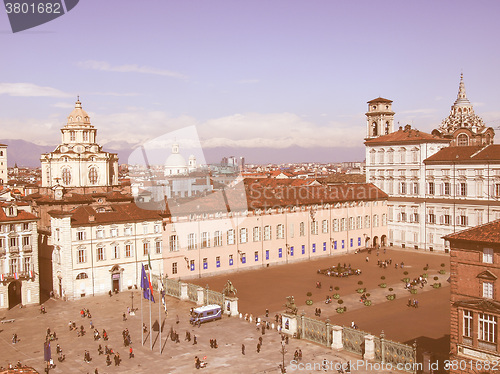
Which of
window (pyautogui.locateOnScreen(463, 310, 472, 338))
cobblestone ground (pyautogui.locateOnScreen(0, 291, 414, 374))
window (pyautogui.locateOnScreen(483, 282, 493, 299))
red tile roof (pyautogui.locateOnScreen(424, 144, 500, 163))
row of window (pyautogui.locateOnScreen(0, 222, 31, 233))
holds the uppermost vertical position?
red tile roof (pyautogui.locateOnScreen(424, 144, 500, 163))

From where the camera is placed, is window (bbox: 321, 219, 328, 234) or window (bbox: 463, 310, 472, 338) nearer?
window (bbox: 463, 310, 472, 338)

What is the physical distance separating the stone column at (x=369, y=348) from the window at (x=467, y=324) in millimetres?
7768

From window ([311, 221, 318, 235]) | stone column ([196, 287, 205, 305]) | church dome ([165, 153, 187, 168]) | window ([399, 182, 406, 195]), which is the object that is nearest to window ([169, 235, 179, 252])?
stone column ([196, 287, 205, 305])

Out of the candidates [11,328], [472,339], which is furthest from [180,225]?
[472,339]

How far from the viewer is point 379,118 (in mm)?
100188

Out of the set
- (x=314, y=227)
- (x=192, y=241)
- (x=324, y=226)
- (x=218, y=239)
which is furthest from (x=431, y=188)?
(x=192, y=241)

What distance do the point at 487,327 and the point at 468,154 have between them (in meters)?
55.4

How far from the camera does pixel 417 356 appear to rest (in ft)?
123

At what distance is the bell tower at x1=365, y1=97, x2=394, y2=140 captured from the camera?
329 ft

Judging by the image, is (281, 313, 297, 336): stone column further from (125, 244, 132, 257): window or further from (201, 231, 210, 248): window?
(201, 231, 210, 248): window

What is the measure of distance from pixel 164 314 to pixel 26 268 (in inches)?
639

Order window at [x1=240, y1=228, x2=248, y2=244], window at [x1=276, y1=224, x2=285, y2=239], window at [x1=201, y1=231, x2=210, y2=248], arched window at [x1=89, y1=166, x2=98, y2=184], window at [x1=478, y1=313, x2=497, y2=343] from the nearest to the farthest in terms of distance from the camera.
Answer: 1. window at [x1=478, y1=313, x2=497, y2=343]
2. window at [x1=201, y1=231, x2=210, y2=248]
3. window at [x1=240, y1=228, x2=248, y2=244]
4. window at [x1=276, y1=224, x2=285, y2=239]
5. arched window at [x1=89, y1=166, x2=98, y2=184]

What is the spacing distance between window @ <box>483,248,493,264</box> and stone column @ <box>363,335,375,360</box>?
10623 mm

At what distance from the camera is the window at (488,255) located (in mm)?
32562
